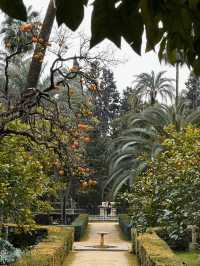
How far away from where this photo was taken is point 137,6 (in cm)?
157

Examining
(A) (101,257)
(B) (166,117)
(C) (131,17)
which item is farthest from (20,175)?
(B) (166,117)

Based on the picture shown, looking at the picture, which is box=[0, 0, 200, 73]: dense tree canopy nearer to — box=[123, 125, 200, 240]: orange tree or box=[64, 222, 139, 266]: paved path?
box=[123, 125, 200, 240]: orange tree

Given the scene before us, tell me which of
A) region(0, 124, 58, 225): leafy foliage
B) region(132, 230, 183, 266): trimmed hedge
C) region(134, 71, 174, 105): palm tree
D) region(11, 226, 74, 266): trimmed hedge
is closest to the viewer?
region(132, 230, 183, 266): trimmed hedge

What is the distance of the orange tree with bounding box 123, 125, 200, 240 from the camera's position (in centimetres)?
1046

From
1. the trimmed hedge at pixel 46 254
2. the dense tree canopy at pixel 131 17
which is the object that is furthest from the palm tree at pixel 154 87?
the dense tree canopy at pixel 131 17

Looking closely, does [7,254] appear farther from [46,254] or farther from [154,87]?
[154,87]

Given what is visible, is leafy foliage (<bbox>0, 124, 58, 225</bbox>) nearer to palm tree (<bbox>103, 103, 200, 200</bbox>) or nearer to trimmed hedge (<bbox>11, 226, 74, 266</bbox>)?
trimmed hedge (<bbox>11, 226, 74, 266</bbox>)

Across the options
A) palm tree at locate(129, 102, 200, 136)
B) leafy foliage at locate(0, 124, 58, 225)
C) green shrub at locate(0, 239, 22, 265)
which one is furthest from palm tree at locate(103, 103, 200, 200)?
leafy foliage at locate(0, 124, 58, 225)

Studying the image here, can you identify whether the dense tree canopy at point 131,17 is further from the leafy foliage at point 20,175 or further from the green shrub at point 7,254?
the green shrub at point 7,254

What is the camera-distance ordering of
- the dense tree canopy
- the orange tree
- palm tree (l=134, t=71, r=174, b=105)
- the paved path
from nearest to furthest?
the dense tree canopy → the orange tree → the paved path → palm tree (l=134, t=71, r=174, b=105)

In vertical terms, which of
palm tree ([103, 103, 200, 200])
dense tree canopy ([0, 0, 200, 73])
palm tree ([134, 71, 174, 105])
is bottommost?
dense tree canopy ([0, 0, 200, 73])

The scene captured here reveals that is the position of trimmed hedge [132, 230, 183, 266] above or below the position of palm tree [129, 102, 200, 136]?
below

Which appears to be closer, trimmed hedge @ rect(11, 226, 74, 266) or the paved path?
trimmed hedge @ rect(11, 226, 74, 266)

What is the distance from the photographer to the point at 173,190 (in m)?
12.4
